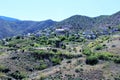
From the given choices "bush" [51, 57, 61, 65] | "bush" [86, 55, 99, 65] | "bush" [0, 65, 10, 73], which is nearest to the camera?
"bush" [86, 55, 99, 65]

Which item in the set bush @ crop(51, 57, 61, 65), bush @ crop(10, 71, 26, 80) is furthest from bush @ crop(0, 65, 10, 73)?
bush @ crop(51, 57, 61, 65)

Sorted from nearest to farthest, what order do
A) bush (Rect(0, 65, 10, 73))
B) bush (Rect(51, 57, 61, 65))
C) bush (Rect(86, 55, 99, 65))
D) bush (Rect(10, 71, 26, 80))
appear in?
bush (Rect(10, 71, 26, 80)), bush (Rect(86, 55, 99, 65)), bush (Rect(0, 65, 10, 73)), bush (Rect(51, 57, 61, 65))

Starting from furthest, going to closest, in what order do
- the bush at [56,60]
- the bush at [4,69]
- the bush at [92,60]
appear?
the bush at [56,60], the bush at [4,69], the bush at [92,60]

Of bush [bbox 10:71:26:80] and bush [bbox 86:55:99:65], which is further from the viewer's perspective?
bush [bbox 86:55:99:65]

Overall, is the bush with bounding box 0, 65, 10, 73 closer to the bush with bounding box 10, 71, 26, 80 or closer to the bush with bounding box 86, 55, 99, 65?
the bush with bounding box 10, 71, 26, 80

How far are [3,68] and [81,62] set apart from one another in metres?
16.8

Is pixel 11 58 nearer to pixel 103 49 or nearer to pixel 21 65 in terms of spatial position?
pixel 21 65

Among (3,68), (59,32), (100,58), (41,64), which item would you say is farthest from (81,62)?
(59,32)

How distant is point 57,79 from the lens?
6144 centimetres

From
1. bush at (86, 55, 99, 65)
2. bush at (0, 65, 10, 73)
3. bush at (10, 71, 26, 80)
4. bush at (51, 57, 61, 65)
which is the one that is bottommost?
bush at (10, 71, 26, 80)

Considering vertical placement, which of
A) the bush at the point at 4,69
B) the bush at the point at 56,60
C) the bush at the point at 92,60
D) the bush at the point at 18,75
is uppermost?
the bush at the point at 92,60

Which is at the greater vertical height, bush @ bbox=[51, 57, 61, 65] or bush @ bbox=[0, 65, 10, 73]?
bush @ bbox=[51, 57, 61, 65]

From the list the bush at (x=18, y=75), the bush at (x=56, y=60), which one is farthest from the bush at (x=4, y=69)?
the bush at (x=56, y=60)

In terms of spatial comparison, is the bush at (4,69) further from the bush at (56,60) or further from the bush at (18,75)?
the bush at (56,60)
